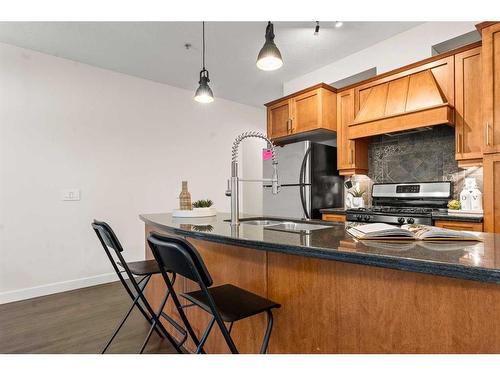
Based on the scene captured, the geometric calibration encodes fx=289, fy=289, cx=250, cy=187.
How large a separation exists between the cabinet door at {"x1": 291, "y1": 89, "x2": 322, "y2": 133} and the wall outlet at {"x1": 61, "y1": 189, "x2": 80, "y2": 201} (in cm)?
274

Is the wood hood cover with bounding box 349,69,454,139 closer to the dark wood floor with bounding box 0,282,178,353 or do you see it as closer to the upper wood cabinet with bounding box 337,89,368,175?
the upper wood cabinet with bounding box 337,89,368,175

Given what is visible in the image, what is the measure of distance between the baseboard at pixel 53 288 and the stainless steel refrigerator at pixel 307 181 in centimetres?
229

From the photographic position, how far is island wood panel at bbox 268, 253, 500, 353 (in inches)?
31.6

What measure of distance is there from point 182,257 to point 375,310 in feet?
2.24

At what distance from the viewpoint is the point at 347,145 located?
3391 mm

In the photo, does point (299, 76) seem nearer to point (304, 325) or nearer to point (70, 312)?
point (304, 325)

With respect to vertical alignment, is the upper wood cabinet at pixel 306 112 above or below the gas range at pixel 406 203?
above

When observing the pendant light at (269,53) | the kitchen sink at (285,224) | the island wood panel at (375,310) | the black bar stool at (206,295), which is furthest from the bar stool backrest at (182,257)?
the pendant light at (269,53)

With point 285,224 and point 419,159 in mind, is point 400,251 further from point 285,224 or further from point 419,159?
point 419,159

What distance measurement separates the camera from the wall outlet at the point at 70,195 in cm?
331

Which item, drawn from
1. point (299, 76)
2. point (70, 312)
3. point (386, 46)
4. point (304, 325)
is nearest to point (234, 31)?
point (299, 76)

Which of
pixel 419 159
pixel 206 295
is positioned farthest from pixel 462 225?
pixel 206 295

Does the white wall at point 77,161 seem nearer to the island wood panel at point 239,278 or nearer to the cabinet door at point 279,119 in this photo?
the cabinet door at point 279,119

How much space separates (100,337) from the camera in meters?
2.19
